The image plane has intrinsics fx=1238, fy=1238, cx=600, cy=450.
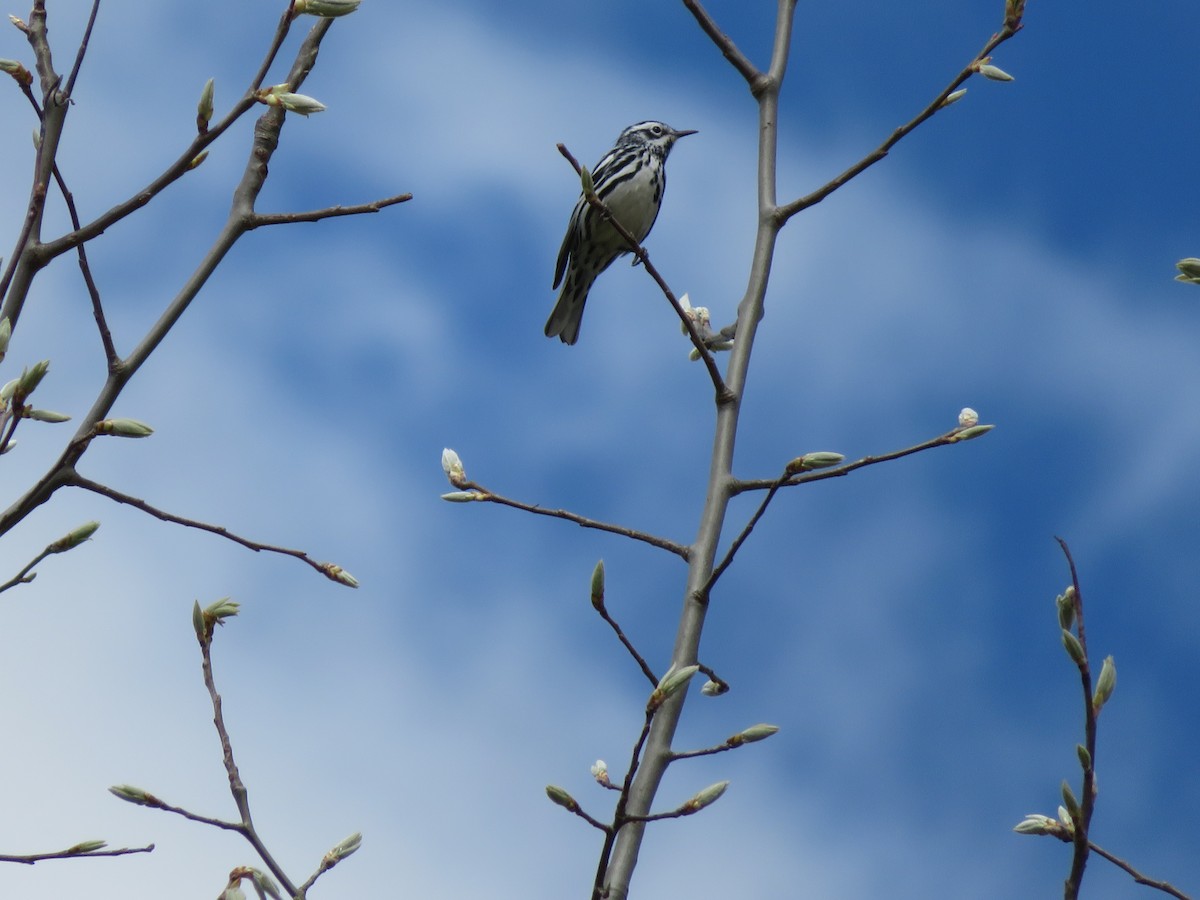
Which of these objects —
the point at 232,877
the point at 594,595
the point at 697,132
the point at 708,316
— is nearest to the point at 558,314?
the point at 697,132

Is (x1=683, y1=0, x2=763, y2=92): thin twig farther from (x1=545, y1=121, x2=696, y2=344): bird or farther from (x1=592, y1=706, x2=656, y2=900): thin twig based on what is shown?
(x1=545, y1=121, x2=696, y2=344): bird

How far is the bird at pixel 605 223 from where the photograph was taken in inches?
500

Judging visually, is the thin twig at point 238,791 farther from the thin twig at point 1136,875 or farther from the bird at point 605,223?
the bird at point 605,223

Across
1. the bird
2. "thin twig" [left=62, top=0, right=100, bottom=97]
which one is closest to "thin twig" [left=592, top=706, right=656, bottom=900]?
"thin twig" [left=62, top=0, right=100, bottom=97]

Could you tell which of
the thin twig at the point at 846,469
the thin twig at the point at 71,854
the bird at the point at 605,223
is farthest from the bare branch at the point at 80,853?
the bird at the point at 605,223

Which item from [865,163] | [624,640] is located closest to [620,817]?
[624,640]

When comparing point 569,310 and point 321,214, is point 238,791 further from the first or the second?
point 569,310

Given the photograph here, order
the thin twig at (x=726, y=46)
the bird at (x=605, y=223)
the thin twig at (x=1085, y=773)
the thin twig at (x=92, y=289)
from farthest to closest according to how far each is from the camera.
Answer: the bird at (x=605, y=223), the thin twig at (x=726, y=46), the thin twig at (x=92, y=289), the thin twig at (x=1085, y=773)

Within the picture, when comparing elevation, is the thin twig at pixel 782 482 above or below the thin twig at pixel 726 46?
below

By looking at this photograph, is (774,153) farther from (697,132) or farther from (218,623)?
(697,132)

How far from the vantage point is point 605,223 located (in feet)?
40.6

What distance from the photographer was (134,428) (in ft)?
12.6

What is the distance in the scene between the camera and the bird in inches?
500

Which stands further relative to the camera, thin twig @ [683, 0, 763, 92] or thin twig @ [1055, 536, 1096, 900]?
thin twig @ [683, 0, 763, 92]
